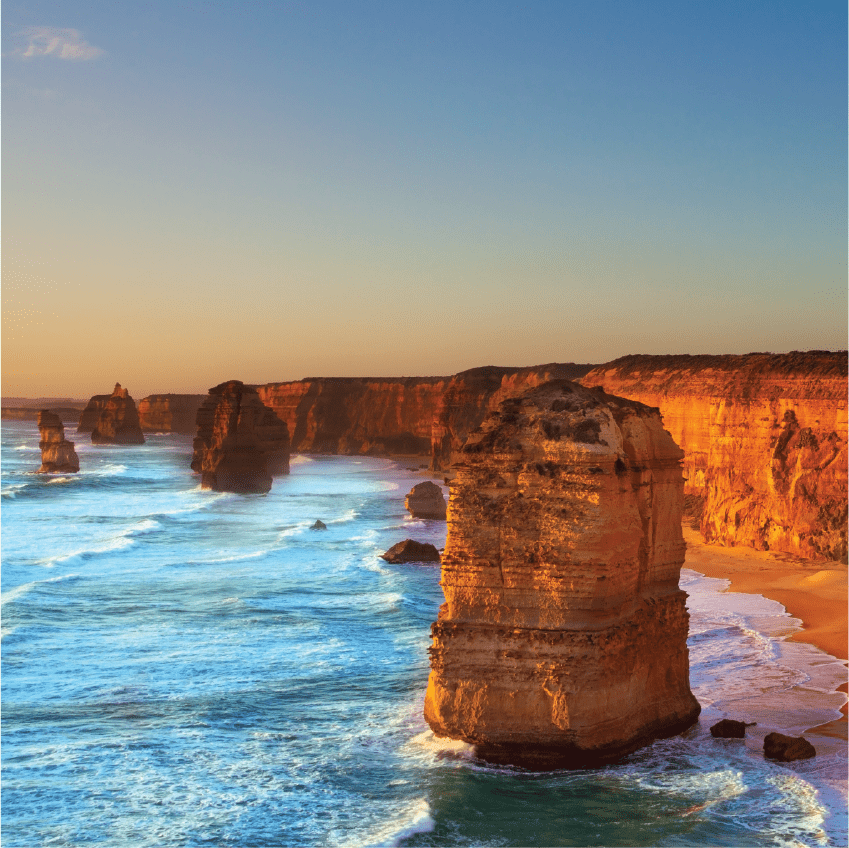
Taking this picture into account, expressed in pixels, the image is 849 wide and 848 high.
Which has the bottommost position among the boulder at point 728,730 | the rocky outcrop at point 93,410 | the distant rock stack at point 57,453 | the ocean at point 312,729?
the ocean at point 312,729

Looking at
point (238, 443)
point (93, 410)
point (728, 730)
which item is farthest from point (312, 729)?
point (93, 410)

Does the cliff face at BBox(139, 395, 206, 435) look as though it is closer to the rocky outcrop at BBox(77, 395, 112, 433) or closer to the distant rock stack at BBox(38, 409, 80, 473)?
the rocky outcrop at BBox(77, 395, 112, 433)

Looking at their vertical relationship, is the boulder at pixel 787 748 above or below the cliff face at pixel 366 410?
below

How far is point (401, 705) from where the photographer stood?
17.0 m

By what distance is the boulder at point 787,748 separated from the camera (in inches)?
544

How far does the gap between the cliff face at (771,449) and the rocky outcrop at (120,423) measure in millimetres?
102773

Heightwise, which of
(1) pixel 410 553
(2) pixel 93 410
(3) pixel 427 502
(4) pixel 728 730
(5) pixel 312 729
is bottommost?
(5) pixel 312 729

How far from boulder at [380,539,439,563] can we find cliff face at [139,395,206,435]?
15227 cm

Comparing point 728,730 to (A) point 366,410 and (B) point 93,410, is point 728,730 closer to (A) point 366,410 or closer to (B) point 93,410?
(A) point 366,410

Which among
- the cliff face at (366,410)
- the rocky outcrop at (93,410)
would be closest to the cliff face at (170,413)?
the rocky outcrop at (93,410)

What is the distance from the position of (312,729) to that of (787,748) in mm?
7492

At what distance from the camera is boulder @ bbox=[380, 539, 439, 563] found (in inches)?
1296

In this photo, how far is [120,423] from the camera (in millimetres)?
129625

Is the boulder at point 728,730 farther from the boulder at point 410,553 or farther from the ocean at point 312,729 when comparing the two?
the boulder at point 410,553
